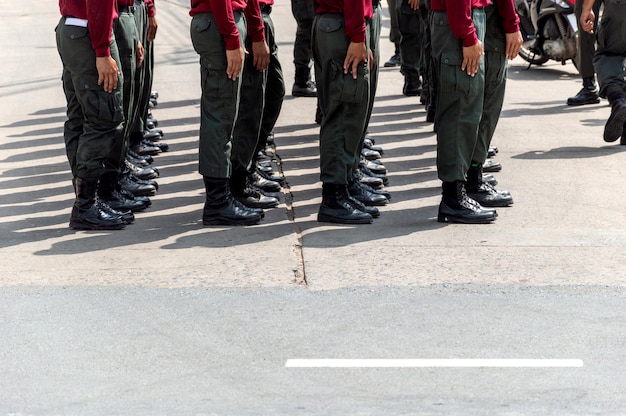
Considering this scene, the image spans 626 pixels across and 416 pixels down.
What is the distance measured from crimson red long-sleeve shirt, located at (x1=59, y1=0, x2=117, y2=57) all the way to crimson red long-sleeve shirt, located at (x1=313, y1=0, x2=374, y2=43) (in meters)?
1.19

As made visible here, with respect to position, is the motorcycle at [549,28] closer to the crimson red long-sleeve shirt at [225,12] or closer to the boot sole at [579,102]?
the boot sole at [579,102]

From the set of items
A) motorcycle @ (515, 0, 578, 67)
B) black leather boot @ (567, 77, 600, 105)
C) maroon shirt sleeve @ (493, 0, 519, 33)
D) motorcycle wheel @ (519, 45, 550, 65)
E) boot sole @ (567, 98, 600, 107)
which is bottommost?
motorcycle wheel @ (519, 45, 550, 65)

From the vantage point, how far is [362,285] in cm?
581

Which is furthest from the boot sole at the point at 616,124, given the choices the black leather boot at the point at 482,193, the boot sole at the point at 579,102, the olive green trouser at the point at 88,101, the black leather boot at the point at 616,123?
the olive green trouser at the point at 88,101

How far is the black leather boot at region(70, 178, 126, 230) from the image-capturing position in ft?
22.5

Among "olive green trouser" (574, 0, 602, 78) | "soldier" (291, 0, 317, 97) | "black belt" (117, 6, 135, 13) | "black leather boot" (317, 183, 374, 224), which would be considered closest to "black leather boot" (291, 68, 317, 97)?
"soldier" (291, 0, 317, 97)

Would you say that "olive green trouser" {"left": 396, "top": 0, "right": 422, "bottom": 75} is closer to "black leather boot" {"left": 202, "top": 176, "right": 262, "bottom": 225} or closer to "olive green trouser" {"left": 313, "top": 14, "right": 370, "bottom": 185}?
"olive green trouser" {"left": 313, "top": 14, "right": 370, "bottom": 185}

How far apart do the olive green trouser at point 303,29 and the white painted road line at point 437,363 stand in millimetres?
6476

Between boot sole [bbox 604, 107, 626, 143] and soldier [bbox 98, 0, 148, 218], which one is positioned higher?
soldier [bbox 98, 0, 148, 218]

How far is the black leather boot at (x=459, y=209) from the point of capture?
274 inches

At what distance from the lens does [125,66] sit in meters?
7.00

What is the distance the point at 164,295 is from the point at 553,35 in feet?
25.9

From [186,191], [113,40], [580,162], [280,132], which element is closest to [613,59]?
[580,162]

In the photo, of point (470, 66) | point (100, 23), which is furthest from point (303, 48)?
point (100, 23)
